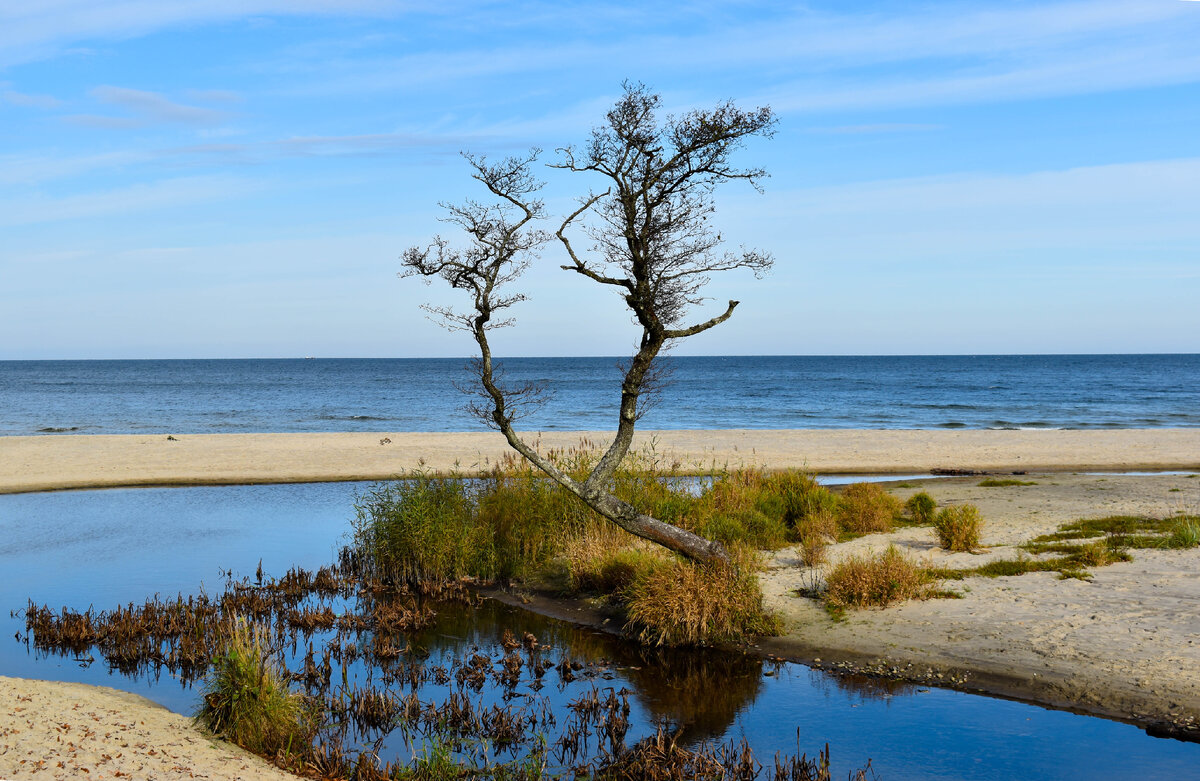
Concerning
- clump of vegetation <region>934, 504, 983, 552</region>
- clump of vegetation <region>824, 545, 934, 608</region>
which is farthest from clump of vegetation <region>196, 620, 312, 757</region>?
clump of vegetation <region>934, 504, 983, 552</region>

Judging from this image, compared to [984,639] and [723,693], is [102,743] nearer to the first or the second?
[723,693]

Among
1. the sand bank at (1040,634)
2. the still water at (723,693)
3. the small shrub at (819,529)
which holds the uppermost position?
the small shrub at (819,529)

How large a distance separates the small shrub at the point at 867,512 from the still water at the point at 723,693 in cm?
700

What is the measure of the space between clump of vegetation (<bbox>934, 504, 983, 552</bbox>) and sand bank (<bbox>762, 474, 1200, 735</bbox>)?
27 centimetres

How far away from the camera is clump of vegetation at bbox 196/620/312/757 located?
8773 mm

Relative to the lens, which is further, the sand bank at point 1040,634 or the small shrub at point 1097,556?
the small shrub at point 1097,556

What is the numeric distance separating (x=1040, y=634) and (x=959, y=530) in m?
4.44

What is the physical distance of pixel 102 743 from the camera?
824 cm

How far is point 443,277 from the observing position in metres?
13.0

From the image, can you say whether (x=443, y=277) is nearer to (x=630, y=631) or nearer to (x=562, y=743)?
(x=630, y=631)

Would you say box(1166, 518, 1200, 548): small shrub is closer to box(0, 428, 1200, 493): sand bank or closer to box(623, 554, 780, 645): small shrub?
box(623, 554, 780, 645): small shrub

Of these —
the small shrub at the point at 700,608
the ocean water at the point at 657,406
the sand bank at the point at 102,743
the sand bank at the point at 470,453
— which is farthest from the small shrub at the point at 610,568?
the ocean water at the point at 657,406

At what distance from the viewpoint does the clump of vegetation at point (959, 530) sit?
16.0 m

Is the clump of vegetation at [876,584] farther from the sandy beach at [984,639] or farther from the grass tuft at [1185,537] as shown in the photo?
the grass tuft at [1185,537]
